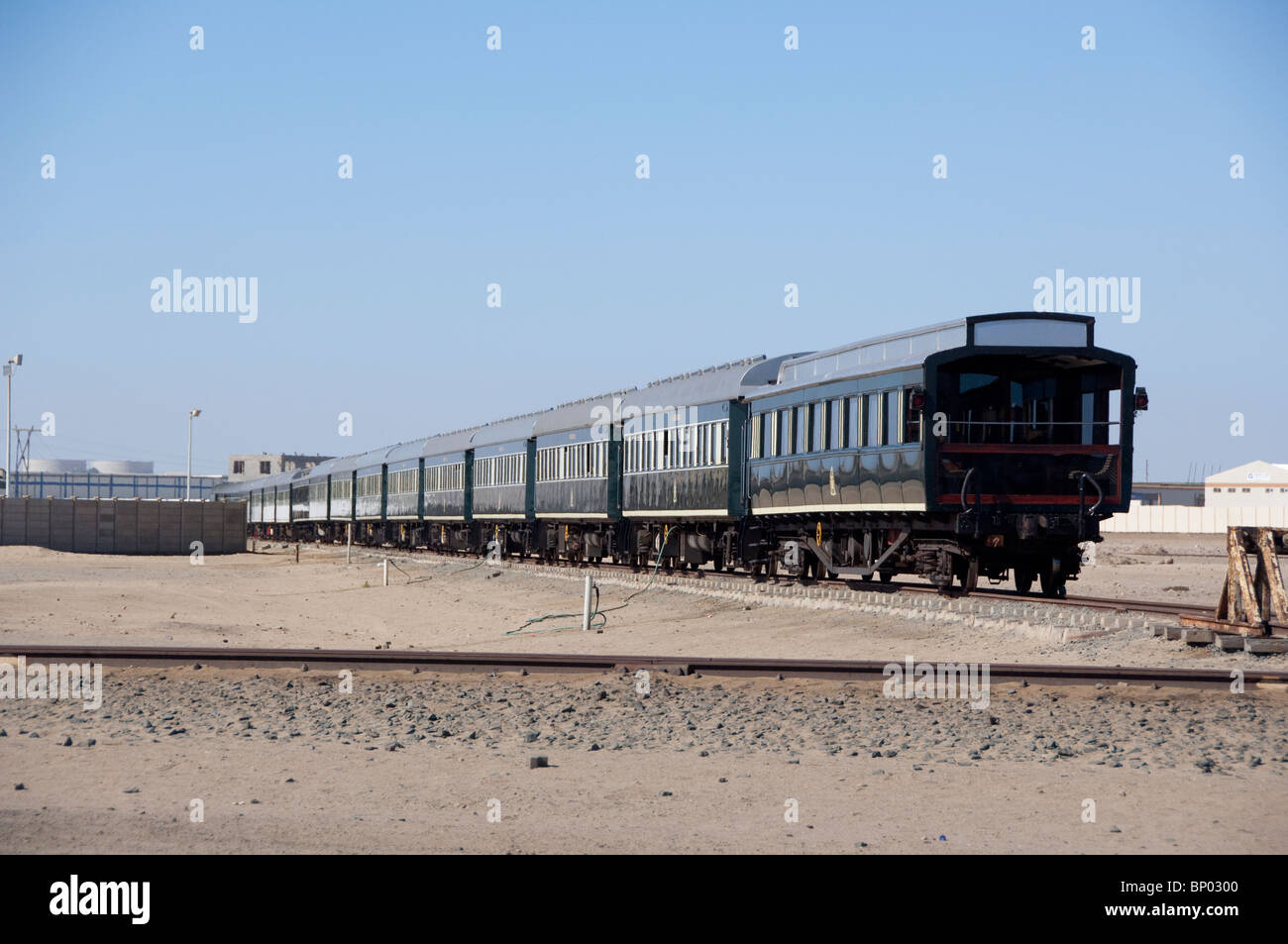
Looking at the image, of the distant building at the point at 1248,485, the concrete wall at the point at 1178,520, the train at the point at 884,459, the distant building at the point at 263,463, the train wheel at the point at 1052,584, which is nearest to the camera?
the train at the point at 884,459

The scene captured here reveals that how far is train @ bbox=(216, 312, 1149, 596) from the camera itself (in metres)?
19.3

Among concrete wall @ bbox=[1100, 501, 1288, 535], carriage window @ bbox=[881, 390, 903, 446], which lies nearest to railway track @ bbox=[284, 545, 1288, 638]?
carriage window @ bbox=[881, 390, 903, 446]

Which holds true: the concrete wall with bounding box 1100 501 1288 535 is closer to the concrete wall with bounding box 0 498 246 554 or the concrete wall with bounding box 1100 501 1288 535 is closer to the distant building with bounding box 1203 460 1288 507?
the distant building with bounding box 1203 460 1288 507

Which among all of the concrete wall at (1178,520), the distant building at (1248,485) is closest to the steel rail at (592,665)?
the concrete wall at (1178,520)

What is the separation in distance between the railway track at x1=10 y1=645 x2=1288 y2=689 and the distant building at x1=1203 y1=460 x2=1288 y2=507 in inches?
4131

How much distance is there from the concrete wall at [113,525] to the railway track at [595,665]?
48.7 meters

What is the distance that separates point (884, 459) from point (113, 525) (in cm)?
4962

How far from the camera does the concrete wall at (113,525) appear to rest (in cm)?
6041

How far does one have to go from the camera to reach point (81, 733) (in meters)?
11.1

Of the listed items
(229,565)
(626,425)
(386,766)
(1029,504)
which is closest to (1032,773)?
(386,766)

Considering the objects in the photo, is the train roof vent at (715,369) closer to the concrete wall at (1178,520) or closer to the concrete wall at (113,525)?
the concrete wall at (113,525)

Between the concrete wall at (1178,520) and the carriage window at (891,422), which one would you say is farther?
the concrete wall at (1178,520)

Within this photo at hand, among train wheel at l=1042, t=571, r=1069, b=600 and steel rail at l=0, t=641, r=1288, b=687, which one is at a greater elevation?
train wheel at l=1042, t=571, r=1069, b=600
